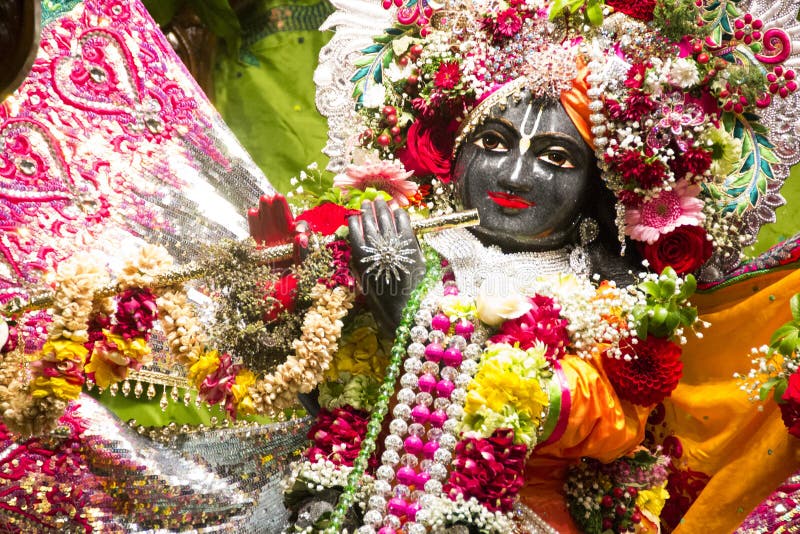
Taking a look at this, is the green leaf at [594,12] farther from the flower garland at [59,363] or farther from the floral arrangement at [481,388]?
the flower garland at [59,363]

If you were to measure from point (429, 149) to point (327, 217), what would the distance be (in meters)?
0.42

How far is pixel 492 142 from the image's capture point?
2965 mm

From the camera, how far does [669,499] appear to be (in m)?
3.14

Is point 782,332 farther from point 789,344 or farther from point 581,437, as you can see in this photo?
point 581,437

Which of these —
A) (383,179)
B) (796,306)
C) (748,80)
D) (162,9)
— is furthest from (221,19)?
(796,306)

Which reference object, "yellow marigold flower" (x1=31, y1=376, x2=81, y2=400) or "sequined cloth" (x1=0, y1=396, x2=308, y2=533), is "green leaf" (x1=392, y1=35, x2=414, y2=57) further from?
"yellow marigold flower" (x1=31, y1=376, x2=81, y2=400)

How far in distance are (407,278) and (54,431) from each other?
1.09m

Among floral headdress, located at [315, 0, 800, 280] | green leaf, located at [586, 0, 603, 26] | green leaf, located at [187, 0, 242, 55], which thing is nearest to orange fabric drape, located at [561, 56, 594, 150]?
floral headdress, located at [315, 0, 800, 280]

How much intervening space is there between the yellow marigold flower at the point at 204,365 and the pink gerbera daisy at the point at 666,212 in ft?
3.94

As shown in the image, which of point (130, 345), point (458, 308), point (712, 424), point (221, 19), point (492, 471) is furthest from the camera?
point (221, 19)

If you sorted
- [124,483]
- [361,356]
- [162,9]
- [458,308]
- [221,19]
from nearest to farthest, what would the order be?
[458,308] → [361,356] → [124,483] → [162,9] → [221,19]

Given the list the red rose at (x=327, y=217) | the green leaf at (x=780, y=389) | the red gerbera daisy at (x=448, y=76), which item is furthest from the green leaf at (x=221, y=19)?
the green leaf at (x=780, y=389)

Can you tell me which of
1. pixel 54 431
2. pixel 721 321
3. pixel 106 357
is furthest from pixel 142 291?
pixel 721 321

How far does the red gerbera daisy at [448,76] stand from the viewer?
301 cm
